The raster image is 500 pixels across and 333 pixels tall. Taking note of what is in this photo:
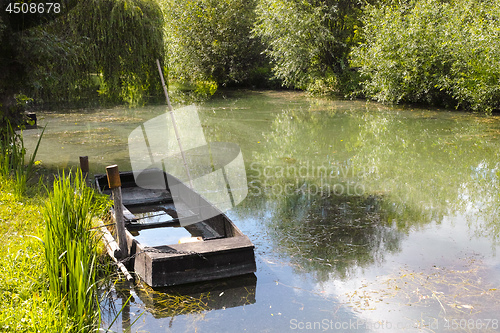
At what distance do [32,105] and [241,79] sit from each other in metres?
11.2

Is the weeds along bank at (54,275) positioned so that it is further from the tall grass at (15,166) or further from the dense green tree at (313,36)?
the dense green tree at (313,36)

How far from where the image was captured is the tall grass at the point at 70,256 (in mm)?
3154

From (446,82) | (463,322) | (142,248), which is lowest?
(463,322)

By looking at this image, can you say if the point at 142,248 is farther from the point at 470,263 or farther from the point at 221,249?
the point at 470,263

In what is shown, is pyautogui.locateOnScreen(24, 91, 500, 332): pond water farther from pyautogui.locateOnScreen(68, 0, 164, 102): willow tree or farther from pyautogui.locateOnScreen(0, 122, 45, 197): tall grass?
pyautogui.locateOnScreen(68, 0, 164, 102): willow tree

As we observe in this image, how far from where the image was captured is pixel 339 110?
1662 centimetres

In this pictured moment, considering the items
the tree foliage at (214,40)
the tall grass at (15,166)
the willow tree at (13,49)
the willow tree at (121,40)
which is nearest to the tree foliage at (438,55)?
the willow tree at (121,40)

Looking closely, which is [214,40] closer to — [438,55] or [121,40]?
[121,40]

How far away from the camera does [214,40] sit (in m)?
24.3

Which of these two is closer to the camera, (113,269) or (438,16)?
(113,269)

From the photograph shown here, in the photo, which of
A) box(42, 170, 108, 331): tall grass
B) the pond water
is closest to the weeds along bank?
box(42, 170, 108, 331): tall grass

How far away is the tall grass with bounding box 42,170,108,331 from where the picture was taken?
3.15 meters

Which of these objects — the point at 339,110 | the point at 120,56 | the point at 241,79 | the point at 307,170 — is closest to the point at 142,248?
the point at 307,170

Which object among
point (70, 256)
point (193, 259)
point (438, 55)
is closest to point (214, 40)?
point (438, 55)
